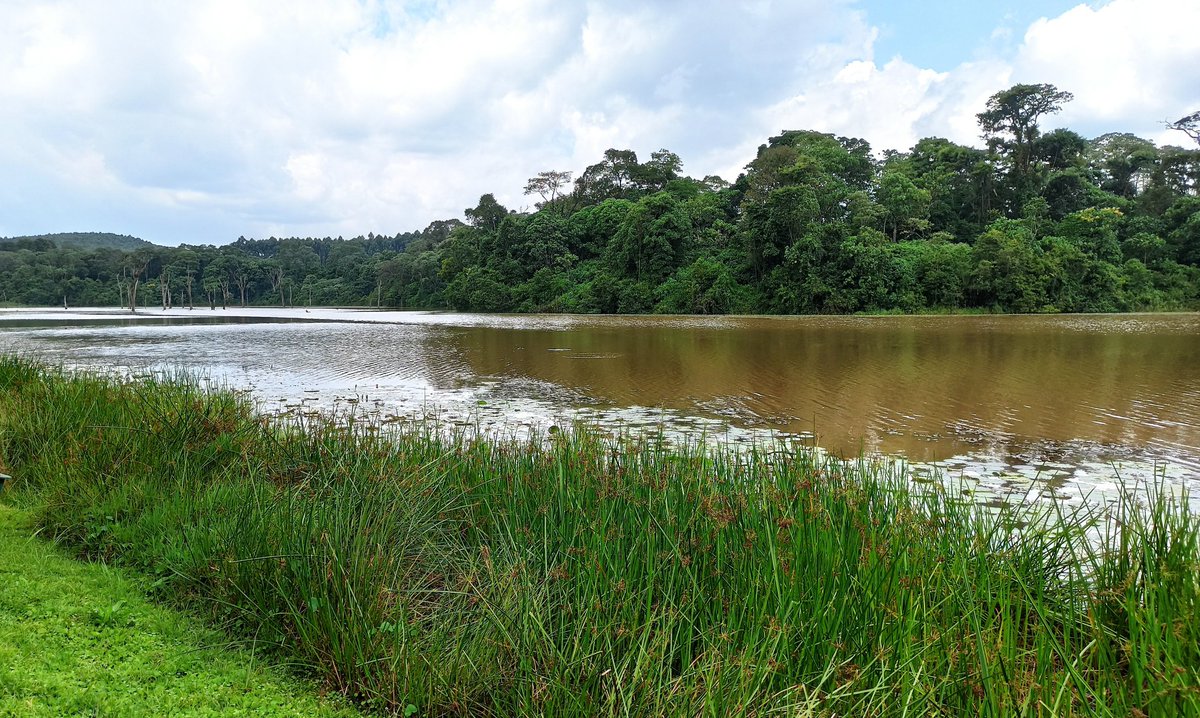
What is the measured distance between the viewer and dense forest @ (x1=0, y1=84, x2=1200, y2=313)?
Answer: 43625mm

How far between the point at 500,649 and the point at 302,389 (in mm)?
10879

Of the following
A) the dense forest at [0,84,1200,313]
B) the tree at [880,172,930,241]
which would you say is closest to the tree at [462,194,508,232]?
the dense forest at [0,84,1200,313]

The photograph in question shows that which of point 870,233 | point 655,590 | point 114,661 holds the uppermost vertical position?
point 870,233

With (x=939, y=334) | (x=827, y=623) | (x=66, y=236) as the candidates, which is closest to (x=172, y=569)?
(x=827, y=623)

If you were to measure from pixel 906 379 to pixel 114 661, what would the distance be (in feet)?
45.4

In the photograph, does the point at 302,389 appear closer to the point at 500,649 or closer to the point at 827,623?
the point at 500,649

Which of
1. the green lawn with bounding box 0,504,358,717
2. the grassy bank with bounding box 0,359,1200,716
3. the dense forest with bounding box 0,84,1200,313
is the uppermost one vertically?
the dense forest with bounding box 0,84,1200,313

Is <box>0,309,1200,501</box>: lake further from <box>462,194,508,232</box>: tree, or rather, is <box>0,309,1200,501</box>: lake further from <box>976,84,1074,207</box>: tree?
<box>462,194,508,232</box>: tree

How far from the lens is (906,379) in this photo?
13281 millimetres

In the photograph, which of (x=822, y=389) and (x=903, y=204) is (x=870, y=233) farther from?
(x=822, y=389)

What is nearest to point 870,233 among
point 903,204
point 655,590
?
point 903,204

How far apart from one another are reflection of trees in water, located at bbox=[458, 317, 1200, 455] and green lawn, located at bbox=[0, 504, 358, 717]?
533 cm

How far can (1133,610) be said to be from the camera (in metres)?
2.22

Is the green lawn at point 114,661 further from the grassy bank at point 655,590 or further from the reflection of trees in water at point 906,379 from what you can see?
the reflection of trees in water at point 906,379
